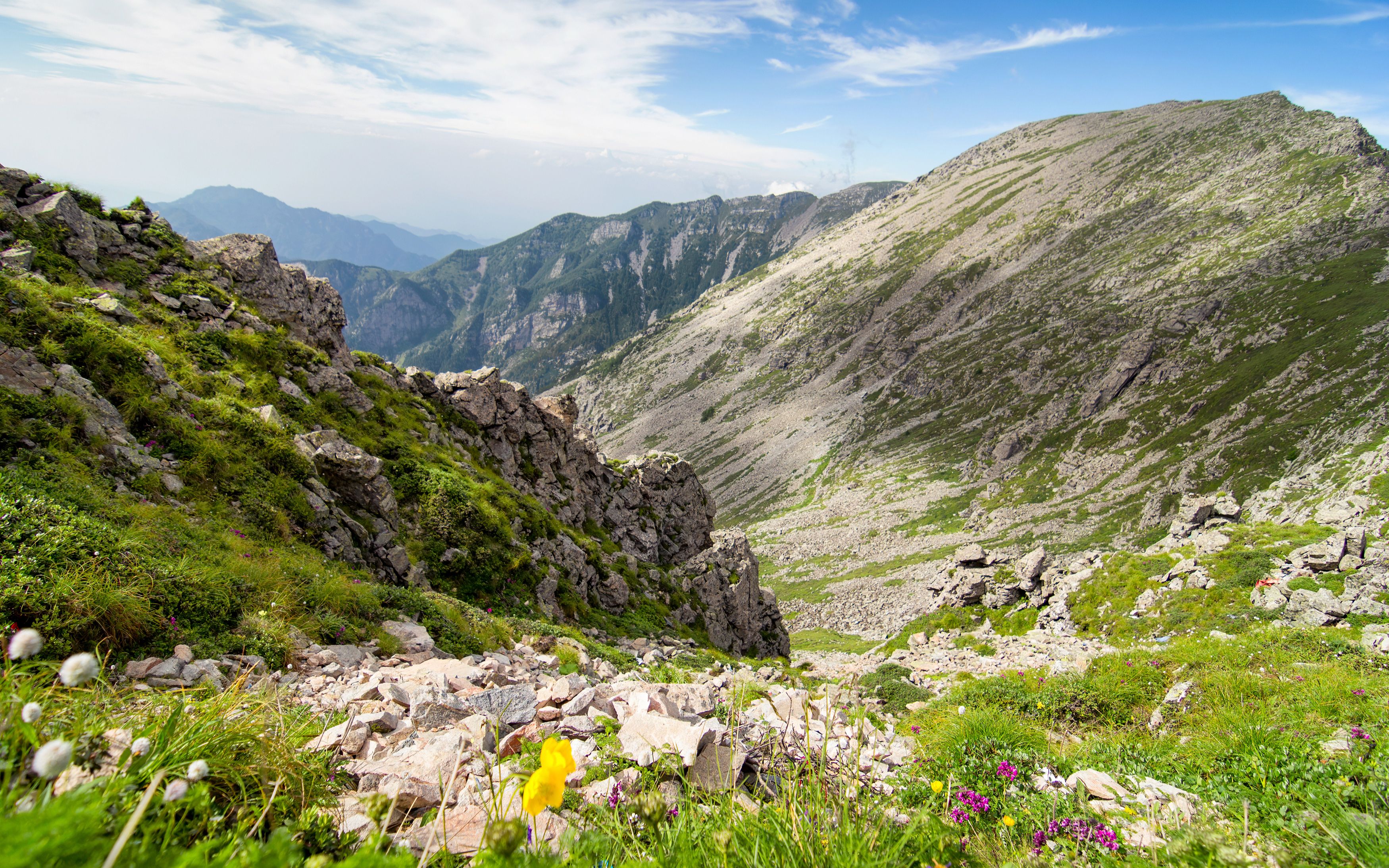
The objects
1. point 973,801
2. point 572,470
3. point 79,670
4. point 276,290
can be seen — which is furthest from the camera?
point 572,470

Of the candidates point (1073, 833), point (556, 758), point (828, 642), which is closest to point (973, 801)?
point (1073, 833)

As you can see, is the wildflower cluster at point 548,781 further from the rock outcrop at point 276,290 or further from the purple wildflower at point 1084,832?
the rock outcrop at point 276,290

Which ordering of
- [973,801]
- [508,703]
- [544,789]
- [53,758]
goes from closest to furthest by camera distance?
[53,758] → [544,789] → [973,801] → [508,703]

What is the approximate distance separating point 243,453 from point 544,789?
15.2 meters

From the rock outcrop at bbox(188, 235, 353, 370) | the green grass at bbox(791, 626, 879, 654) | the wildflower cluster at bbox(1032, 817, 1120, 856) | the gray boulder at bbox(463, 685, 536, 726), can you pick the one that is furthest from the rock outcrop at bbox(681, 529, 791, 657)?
the wildflower cluster at bbox(1032, 817, 1120, 856)

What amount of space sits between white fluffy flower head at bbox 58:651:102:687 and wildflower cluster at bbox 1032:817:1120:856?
5598mm

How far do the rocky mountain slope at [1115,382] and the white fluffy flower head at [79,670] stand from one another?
6299cm

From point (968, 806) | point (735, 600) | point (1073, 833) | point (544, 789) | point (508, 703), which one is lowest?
point (735, 600)

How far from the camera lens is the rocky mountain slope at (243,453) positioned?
7.93 meters

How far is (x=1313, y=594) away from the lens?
2309cm

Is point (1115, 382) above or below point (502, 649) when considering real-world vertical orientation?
above

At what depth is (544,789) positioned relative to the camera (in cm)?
→ 240

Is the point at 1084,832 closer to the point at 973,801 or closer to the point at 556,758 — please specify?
the point at 973,801

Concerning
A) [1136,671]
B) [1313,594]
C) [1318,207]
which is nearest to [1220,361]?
[1318,207]
